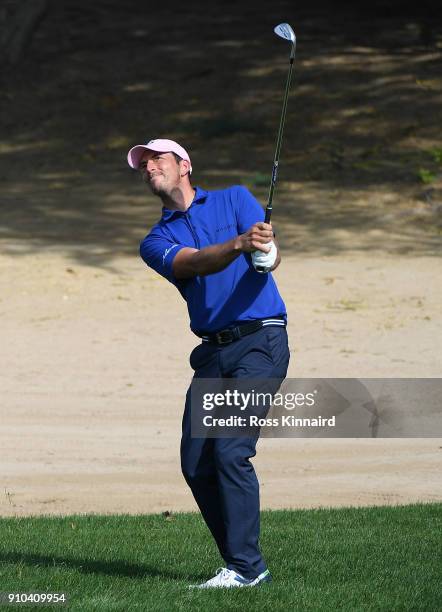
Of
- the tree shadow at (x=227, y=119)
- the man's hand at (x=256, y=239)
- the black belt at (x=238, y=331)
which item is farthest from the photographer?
the tree shadow at (x=227, y=119)

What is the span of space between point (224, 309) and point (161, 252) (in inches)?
15.1

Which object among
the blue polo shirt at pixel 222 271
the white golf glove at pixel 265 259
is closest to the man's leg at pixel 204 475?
the blue polo shirt at pixel 222 271

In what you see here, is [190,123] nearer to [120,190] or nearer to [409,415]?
[120,190]

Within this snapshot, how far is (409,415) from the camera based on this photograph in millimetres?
Result: 11430

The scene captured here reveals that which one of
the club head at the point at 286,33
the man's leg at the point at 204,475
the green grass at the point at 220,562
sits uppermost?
the club head at the point at 286,33

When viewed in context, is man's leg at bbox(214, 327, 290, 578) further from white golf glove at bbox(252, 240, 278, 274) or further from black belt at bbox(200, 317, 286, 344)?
white golf glove at bbox(252, 240, 278, 274)

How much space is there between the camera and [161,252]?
5.98 m

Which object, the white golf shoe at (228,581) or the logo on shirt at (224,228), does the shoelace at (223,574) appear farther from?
the logo on shirt at (224,228)

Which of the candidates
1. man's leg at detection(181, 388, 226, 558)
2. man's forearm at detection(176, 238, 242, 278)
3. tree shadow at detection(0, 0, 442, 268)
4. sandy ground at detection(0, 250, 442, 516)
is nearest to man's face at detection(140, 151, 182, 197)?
man's forearm at detection(176, 238, 242, 278)

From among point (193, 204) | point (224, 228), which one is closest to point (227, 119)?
point (193, 204)

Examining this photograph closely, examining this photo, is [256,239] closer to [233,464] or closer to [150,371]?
[233,464]

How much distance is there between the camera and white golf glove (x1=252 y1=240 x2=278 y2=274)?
5617 mm

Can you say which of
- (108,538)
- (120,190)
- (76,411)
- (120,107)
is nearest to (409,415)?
(76,411)

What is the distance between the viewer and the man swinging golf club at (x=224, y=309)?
18.9ft
